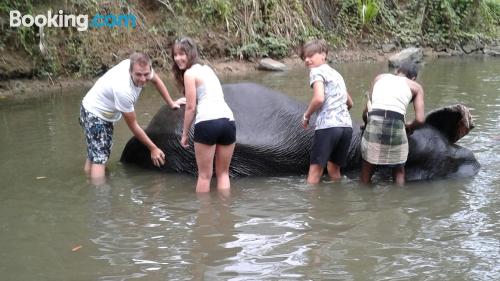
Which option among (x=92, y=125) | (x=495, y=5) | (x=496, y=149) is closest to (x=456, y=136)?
(x=496, y=149)

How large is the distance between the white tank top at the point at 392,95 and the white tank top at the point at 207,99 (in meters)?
1.27

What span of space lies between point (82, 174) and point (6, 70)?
15.5 ft

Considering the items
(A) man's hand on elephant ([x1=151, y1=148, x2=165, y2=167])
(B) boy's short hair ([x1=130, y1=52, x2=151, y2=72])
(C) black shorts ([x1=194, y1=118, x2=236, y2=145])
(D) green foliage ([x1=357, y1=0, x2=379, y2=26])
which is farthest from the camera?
(D) green foliage ([x1=357, y1=0, x2=379, y2=26])

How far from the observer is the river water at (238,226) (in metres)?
3.70

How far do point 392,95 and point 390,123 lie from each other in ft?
0.76

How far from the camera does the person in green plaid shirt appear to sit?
5301 mm

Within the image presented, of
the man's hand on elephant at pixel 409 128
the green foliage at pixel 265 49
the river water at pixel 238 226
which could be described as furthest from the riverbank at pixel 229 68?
the man's hand on elephant at pixel 409 128

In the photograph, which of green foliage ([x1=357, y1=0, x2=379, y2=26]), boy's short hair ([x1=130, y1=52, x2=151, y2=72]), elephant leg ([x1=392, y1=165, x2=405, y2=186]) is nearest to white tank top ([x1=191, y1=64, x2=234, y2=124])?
boy's short hair ([x1=130, y1=52, x2=151, y2=72])

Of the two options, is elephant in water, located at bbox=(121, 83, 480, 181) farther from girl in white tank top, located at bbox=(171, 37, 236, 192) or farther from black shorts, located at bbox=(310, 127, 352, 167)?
girl in white tank top, located at bbox=(171, 37, 236, 192)

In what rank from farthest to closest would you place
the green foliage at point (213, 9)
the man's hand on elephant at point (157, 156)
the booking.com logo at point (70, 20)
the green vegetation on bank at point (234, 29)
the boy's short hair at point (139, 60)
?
the green foliage at point (213, 9) < the green vegetation on bank at point (234, 29) < the booking.com logo at point (70, 20) < the man's hand on elephant at point (157, 156) < the boy's short hair at point (139, 60)

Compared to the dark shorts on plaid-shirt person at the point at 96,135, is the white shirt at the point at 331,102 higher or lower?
higher

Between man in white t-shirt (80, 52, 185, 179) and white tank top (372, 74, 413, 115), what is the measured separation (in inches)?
69.1

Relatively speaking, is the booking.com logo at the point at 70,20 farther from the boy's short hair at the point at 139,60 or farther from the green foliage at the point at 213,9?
the boy's short hair at the point at 139,60

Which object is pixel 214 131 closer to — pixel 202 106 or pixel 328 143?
pixel 202 106
